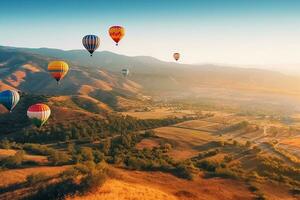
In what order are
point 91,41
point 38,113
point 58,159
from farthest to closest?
point 91,41, point 38,113, point 58,159

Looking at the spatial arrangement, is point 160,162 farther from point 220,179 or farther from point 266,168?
point 266,168

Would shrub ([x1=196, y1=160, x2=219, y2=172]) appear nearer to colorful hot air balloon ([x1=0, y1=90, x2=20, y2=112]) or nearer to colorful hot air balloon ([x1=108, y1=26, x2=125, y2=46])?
colorful hot air balloon ([x1=0, y1=90, x2=20, y2=112])

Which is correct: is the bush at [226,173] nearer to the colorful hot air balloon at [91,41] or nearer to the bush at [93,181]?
the bush at [93,181]

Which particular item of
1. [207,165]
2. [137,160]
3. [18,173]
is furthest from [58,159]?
[207,165]

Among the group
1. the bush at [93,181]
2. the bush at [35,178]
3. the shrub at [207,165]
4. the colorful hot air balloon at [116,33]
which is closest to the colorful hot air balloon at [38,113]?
the bush at [35,178]

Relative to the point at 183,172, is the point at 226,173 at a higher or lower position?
lower

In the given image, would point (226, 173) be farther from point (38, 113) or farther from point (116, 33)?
point (116, 33)

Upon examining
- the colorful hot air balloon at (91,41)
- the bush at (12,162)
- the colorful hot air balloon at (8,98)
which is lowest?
the bush at (12,162)

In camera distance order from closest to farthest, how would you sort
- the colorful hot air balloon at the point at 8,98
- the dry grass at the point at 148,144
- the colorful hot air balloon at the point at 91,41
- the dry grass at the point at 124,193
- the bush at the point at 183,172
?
1. the dry grass at the point at 124,193
2. the bush at the point at 183,172
3. the colorful hot air balloon at the point at 8,98
4. the dry grass at the point at 148,144
5. the colorful hot air balloon at the point at 91,41
